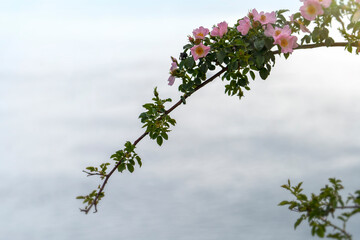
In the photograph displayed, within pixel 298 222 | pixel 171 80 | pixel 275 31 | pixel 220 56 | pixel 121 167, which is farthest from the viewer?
pixel 171 80

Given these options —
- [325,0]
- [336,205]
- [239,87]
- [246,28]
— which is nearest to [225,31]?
[246,28]

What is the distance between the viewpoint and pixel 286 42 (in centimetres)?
427

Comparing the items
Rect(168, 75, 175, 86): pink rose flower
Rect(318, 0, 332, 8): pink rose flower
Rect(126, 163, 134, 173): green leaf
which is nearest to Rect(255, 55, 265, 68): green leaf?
Rect(318, 0, 332, 8): pink rose flower

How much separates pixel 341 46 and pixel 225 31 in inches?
39.5

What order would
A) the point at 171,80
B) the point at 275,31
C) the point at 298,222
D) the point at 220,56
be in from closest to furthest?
1. the point at 298,222
2. the point at 275,31
3. the point at 220,56
4. the point at 171,80

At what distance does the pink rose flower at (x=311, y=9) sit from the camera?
4.28 m

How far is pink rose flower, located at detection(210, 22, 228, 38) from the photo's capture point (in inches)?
175

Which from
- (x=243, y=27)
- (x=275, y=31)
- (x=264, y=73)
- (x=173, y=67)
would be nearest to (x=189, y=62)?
(x=173, y=67)

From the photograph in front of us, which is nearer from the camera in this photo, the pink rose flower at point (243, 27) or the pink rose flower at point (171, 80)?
the pink rose flower at point (243, 27)

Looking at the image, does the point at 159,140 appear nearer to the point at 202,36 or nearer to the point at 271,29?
the point at 202,36

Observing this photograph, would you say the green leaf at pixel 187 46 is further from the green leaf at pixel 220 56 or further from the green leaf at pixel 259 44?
the green leaf at pixel 259 44

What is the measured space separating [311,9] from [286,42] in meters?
0.34

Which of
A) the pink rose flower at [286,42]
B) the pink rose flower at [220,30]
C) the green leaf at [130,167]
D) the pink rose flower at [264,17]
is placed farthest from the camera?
the green leaf at [130,167]

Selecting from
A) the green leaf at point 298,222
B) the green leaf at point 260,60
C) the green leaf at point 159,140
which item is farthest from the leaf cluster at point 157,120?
the green leaf at point 298,222
